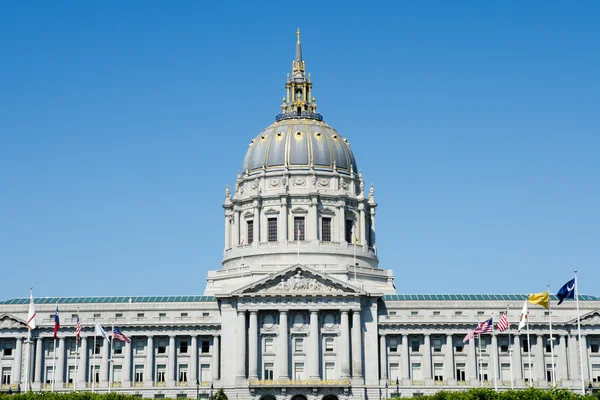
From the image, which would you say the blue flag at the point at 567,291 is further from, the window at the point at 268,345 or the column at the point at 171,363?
the column at the point at 171,363

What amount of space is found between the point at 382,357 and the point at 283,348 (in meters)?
14.7

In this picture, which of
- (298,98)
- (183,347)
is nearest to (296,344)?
(183,347)

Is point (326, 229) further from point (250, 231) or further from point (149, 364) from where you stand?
point (149, 364)

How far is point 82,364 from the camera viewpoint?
484 ft

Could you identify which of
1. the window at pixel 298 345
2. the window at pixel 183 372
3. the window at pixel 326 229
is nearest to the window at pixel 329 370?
the window at pixel 298 345

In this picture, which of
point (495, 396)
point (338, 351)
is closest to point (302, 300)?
point (338, 351)

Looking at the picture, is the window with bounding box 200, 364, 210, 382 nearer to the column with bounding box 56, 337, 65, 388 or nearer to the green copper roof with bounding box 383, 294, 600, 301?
the column with bounding box 56, 337, 65, 388

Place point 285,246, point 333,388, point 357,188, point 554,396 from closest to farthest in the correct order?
1. point 554,396
2. point 333,388
3. point 285,246
4. point 357,188

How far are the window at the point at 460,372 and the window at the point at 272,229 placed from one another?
37.4m

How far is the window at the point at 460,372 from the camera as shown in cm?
14738

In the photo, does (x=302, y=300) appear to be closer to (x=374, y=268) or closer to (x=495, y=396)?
(x=374, y=268)

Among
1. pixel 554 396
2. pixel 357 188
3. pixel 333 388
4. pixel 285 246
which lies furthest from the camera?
pixel 357 188

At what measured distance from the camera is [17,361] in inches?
5832

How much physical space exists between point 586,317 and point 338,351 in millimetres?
36032
